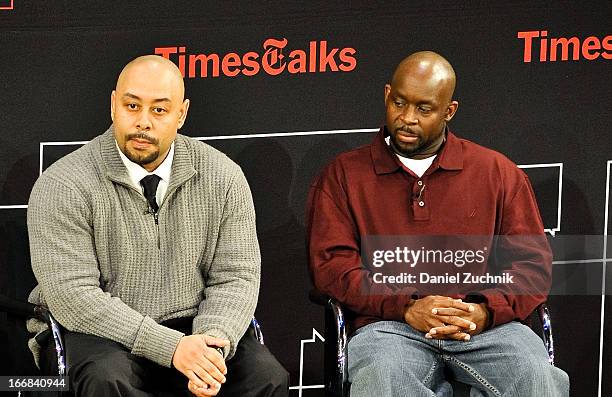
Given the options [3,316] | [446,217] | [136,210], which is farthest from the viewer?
[3,316]

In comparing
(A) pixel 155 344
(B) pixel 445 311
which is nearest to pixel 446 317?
(B) pixel 445 311

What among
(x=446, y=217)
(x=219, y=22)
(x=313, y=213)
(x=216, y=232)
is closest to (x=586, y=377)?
(x=446, y=217)

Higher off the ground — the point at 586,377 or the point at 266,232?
the point at 266,232

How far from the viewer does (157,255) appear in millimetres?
4012

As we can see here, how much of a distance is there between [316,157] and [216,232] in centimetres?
76

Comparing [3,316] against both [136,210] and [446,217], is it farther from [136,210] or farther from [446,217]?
[446,217]

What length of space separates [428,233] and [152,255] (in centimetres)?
100

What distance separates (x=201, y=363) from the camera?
3.76 meters

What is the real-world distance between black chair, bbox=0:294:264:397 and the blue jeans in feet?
1.35

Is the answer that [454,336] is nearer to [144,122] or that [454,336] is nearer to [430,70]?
[430,70]

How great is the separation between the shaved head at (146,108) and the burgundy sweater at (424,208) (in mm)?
631

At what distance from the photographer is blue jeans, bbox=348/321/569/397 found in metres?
3.85

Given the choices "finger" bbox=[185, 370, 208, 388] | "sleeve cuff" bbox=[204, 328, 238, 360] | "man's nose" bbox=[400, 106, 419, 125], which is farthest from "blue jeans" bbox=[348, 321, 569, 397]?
"man's nose" bbox=[400, 106, 419, 125]

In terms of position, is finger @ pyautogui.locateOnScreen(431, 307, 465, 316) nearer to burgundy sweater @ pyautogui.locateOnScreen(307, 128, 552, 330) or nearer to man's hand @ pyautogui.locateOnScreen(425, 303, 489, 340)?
man's hand @ pyautogui.locateOnScreen(425, 303, 489, 340)
